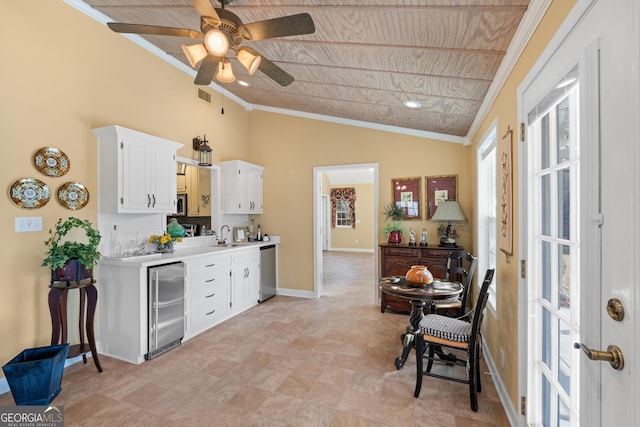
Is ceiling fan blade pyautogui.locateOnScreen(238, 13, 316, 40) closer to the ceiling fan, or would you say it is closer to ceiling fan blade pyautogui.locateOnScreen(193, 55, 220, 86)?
the ceiling fan

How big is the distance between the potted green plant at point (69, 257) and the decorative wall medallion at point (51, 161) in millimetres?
510

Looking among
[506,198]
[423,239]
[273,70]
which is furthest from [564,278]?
[423,239]

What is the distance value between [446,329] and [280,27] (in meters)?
2.48

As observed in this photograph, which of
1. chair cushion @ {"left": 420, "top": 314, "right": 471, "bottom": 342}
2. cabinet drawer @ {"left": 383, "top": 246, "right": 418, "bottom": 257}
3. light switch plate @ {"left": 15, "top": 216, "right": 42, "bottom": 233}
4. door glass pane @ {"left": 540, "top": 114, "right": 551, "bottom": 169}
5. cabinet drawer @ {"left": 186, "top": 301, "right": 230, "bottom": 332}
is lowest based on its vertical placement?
cabinet drawer @ {"left": 186, "top": 301, "right": 230, "bottom": 332}

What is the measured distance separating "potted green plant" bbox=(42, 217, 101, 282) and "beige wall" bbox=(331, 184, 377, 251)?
9055 mm

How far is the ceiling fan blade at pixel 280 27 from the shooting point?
1.72 meters

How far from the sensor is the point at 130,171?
3.03 meters

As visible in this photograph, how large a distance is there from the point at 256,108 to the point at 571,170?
4927 mm

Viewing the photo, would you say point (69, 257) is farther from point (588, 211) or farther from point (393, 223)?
point (393, 223)

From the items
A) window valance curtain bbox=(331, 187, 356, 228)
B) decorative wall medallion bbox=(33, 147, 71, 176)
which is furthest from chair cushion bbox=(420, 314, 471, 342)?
window valance curtain bbox=(331, 187, 356, 228)

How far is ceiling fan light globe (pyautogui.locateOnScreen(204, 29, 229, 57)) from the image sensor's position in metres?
1.94

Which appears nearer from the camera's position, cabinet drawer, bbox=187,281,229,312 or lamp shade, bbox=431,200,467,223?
cabinet drawer, bbox=187,281,229,312

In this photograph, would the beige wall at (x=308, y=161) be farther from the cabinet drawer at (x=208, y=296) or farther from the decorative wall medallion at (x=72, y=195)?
the decorative wall medallion at (x=72, y=195)

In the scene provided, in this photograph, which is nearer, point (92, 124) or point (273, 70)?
point (273, 70)
